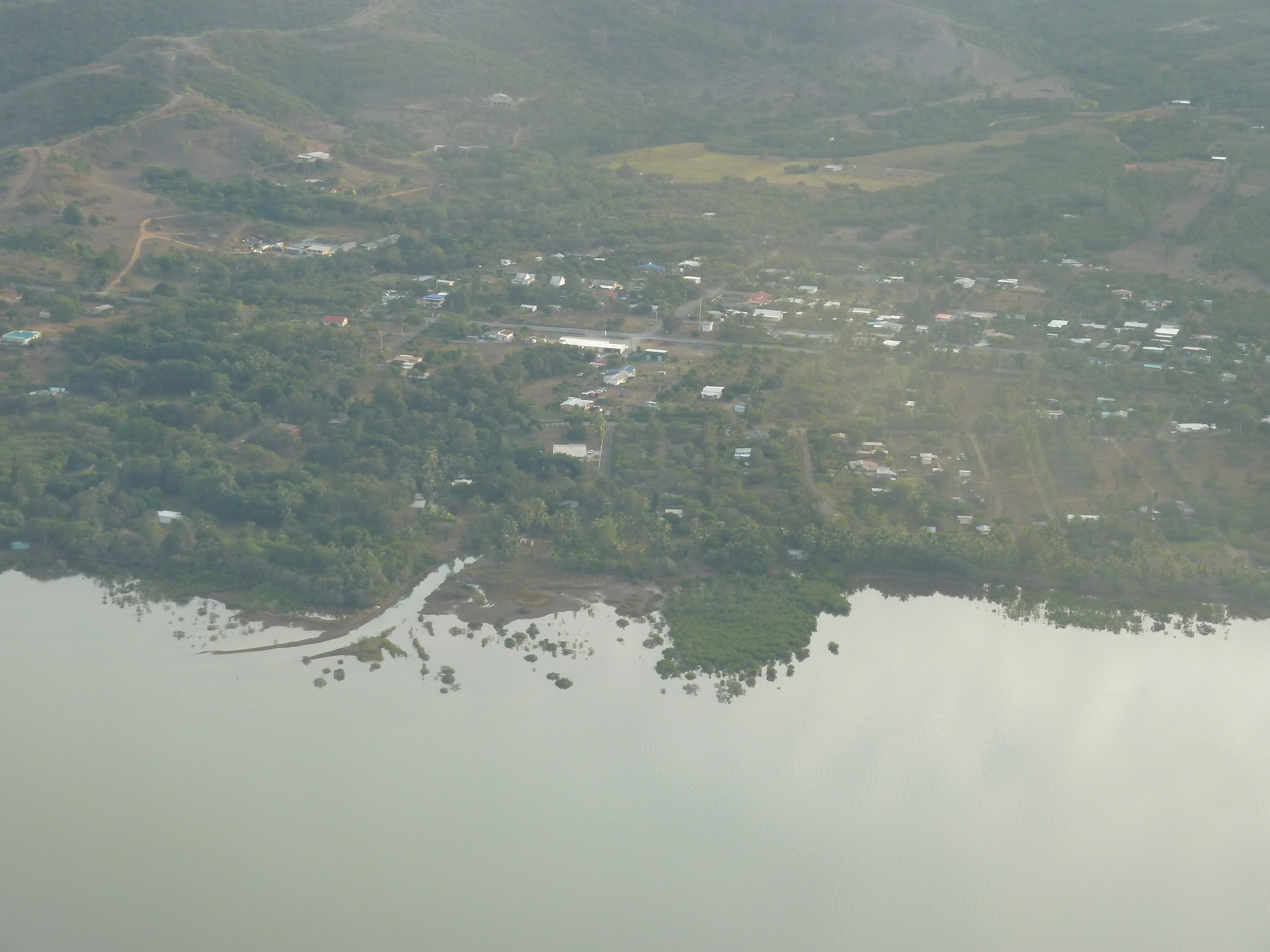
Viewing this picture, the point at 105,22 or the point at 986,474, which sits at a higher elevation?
the point at 105,22

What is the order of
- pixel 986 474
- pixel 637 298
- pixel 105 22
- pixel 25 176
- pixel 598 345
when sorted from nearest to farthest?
pixel 986 474
pixel 598 345
pixel 637 298
pixel 25 176
pixel 105 22

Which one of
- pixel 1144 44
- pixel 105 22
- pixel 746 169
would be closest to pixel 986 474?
pixel 746 169

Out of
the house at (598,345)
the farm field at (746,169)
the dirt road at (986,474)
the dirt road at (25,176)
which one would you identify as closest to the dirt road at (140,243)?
the dirt road at (25,176)

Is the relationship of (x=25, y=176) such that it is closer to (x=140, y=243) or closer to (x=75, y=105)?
(x=140, y=243)

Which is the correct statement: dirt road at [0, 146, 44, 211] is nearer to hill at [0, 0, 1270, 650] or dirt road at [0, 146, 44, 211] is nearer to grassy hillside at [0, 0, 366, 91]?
hill at [0, 0, 1270, 650]

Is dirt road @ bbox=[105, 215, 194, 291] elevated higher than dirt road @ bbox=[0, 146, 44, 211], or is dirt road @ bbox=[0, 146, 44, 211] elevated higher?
dirt road @ bbox=[0, 146, 44, 211]

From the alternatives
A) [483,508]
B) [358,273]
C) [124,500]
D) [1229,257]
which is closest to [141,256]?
[358,273]

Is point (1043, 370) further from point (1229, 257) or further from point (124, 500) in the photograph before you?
point (124, 500)

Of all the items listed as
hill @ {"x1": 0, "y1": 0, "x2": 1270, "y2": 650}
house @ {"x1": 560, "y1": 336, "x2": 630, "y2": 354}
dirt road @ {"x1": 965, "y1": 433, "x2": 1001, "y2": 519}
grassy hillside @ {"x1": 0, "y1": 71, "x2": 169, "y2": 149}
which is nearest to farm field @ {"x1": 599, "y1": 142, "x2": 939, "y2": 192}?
hill @ {"x1": 0, "y1": 0, "x2": 1270, "y2": 650}

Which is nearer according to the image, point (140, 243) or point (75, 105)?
point (140, 243)
